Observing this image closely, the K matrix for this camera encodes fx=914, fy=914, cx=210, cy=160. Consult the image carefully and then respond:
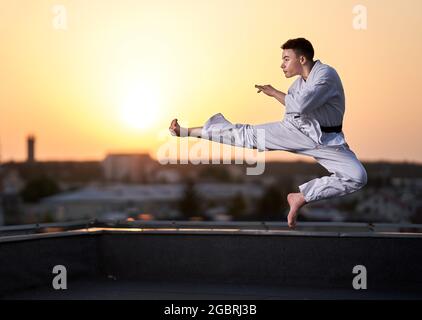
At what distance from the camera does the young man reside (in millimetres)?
8078

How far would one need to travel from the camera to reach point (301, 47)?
8.30 meters

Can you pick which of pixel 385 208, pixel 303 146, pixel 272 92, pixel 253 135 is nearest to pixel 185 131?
pixel 253 135

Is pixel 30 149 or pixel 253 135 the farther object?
pixel 30 149

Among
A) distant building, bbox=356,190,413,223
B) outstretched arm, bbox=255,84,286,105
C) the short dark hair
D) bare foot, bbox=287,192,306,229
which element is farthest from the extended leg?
distant building, bbox=356,190,413,223

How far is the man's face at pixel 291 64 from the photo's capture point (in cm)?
831

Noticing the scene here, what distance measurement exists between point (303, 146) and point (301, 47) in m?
0.90

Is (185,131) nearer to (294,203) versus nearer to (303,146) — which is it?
(303,146)

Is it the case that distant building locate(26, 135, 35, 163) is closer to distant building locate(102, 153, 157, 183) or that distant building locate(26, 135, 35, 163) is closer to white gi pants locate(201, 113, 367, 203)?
distant building locate(102, 153, 157, 183)

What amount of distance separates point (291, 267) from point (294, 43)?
2.42 m

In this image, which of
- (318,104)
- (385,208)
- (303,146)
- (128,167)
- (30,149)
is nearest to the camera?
(318,104)

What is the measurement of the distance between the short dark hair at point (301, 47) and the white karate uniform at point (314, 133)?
0.11 meters

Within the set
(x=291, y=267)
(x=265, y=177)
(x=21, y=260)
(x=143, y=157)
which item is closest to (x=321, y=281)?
(x=291, y=267)

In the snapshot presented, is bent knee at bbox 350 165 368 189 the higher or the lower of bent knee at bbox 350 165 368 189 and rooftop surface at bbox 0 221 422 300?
the higher
